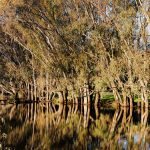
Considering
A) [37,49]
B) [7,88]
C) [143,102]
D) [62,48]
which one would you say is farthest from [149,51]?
[7,88]

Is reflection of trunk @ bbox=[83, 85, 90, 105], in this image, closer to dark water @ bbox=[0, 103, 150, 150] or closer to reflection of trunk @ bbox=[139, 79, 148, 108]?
reflection of trunk @ bbox=[139, 79, 148, 108]

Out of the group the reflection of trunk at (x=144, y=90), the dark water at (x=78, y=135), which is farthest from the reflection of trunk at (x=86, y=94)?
the dark water at (x=78, y=135)

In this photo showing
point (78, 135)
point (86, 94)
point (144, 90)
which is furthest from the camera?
point (86, 94)

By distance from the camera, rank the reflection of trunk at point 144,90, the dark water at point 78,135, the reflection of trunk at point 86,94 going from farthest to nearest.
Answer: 1. the reflection of trunk at point 86,94
2. the reflection of trunk at point 144,90
3. the dark water at point 78,135

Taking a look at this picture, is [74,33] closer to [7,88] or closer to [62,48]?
[62,48]

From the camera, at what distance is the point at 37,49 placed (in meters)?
53.6

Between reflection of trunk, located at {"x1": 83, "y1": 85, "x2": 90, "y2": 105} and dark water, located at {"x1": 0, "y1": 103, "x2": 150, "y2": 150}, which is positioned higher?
reflection of trunk, located at {"x1": 83, "y1": 85, "x2": 90, "y2": 105}

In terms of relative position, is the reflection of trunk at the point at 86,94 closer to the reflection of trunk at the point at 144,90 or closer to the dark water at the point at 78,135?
the reflection of trunk at the point at 144,90

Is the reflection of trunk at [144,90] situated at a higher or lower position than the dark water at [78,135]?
higher

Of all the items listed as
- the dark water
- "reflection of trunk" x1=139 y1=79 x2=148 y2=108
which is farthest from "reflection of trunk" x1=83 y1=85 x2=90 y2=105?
the dark water

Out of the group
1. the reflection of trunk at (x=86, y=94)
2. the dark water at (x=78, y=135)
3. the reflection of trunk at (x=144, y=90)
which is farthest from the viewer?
the reflection of trunk at (x=86, y=94)

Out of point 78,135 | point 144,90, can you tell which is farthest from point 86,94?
point 78,135

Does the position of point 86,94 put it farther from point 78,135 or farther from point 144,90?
point 78,135

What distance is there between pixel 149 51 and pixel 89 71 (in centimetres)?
1011
